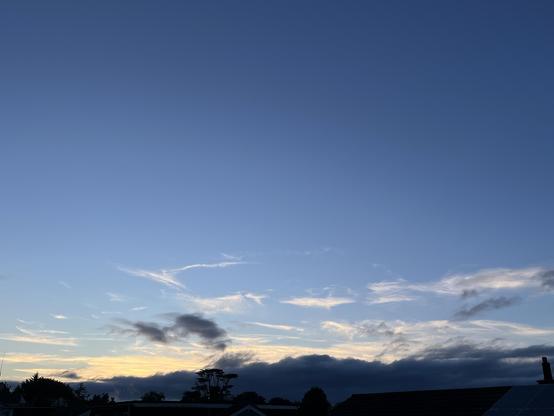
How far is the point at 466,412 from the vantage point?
38.2 m

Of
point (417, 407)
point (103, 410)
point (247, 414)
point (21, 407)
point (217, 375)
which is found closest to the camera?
point (417, 407)

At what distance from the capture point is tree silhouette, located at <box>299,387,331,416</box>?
154ft

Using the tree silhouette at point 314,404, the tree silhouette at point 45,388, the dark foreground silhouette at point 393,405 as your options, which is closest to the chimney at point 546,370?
the dark foreground silhouette at point 393,405

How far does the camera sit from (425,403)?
1668 inches

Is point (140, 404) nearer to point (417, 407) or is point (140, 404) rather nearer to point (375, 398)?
point (375, 398)

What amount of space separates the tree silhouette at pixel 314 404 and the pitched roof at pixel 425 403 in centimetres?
110

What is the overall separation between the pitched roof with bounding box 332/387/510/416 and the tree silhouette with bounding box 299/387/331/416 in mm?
1101

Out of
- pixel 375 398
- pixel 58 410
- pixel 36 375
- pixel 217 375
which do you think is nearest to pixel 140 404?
pixel 375 398

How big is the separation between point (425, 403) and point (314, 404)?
9.61 meters

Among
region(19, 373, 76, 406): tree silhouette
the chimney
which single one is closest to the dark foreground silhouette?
the chimney

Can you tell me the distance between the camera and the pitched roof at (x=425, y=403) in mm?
A: 38781

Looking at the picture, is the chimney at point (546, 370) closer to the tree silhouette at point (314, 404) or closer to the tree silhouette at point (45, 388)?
the tree silhouette at point (314, 404)

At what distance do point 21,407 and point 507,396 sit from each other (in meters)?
65.1

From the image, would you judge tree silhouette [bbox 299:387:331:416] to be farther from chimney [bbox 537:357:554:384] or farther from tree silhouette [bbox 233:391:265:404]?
chimney [bbox 537:357:554:384]
